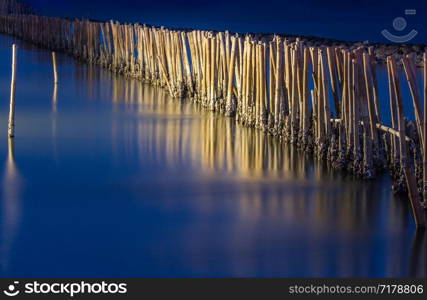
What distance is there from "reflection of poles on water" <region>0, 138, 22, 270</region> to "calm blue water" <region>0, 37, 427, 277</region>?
0.5 inches

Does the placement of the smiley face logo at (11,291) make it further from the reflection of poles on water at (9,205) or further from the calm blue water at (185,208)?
the reflection of poles on water at (9,205)

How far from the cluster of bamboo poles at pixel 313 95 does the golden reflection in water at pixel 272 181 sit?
0.77 ft

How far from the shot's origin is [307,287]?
7.50 metres

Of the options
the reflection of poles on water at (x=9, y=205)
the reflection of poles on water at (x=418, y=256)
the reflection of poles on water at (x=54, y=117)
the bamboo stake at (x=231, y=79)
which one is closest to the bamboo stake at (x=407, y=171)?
the reflection of poles on water at (x=418, y=256)

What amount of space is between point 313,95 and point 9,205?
13.0 feet

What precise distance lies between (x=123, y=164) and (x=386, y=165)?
3244 millimetres

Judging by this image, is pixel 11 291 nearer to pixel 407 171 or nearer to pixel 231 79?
pixel 407 171

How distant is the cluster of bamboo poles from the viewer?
10.1m

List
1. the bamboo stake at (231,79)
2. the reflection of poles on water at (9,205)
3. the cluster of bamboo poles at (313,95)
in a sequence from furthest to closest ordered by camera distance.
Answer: the bamboo stake at (231,79) < the cluster of bamboo poles at (313,95) < the reflection of poles on water at (9,205)

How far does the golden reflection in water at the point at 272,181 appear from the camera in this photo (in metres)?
9.05

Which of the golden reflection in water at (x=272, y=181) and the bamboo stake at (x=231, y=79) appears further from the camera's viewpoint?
the bamboo stake at (x=231, y=79)

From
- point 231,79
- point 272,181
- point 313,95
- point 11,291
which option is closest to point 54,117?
point 231,79

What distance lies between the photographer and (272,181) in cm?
1172

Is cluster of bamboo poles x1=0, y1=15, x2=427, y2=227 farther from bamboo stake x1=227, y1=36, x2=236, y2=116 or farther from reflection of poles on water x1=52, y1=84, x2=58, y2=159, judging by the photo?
reflection of poles on water x1=52, y1=84, x2=58, y2=159
